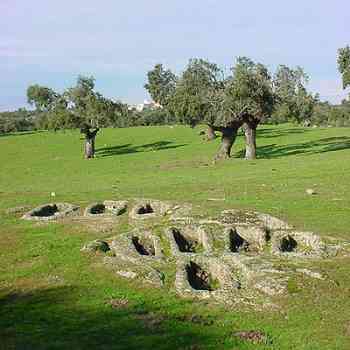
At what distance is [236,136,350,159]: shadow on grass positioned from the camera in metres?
57.5

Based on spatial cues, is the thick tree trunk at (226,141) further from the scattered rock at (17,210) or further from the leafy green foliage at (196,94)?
the scattered rock at (17,210)

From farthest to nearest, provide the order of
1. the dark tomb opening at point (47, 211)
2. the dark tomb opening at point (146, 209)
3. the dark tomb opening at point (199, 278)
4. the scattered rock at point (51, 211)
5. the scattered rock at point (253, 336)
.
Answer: the dark tomb opening at point (47, 211) < the dark tomb opening at point (146, 209) < the scattered rock at point (51, 211) < the dark tomb opening at point (199, 278) < the scattered rock at point (253, 336)

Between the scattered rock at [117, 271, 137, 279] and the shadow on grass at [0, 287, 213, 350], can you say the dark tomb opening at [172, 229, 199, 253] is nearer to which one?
the scattered rock at [117, 271, 137, 279]

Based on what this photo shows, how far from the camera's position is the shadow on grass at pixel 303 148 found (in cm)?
5747

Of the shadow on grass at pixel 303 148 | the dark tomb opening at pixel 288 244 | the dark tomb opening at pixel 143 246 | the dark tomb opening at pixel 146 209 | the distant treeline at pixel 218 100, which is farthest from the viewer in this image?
the shadow on grass at pixel 303 148

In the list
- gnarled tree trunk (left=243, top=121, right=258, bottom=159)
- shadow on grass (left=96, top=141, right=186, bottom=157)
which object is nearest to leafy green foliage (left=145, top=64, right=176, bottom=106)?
shadow on grass (left=96, top=141, right=186, bottom=157)

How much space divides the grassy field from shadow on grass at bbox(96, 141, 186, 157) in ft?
59.9

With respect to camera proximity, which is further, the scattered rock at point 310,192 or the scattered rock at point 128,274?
the scattered rock at point 310,192

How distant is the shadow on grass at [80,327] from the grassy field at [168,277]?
0.08 ft

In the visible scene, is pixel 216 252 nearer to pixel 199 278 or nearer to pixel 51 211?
pixel 199 278

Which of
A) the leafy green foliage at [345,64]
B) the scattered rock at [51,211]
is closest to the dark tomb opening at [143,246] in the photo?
the scattered rock at [51,211]

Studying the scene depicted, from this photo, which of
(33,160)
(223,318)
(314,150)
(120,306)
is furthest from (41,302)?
(33,160)

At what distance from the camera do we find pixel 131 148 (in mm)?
74188

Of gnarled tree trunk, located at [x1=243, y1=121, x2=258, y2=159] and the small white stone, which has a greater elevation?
gnarled tree trunk, located at [x1=243, y1=121, x2=258, y2=159]
